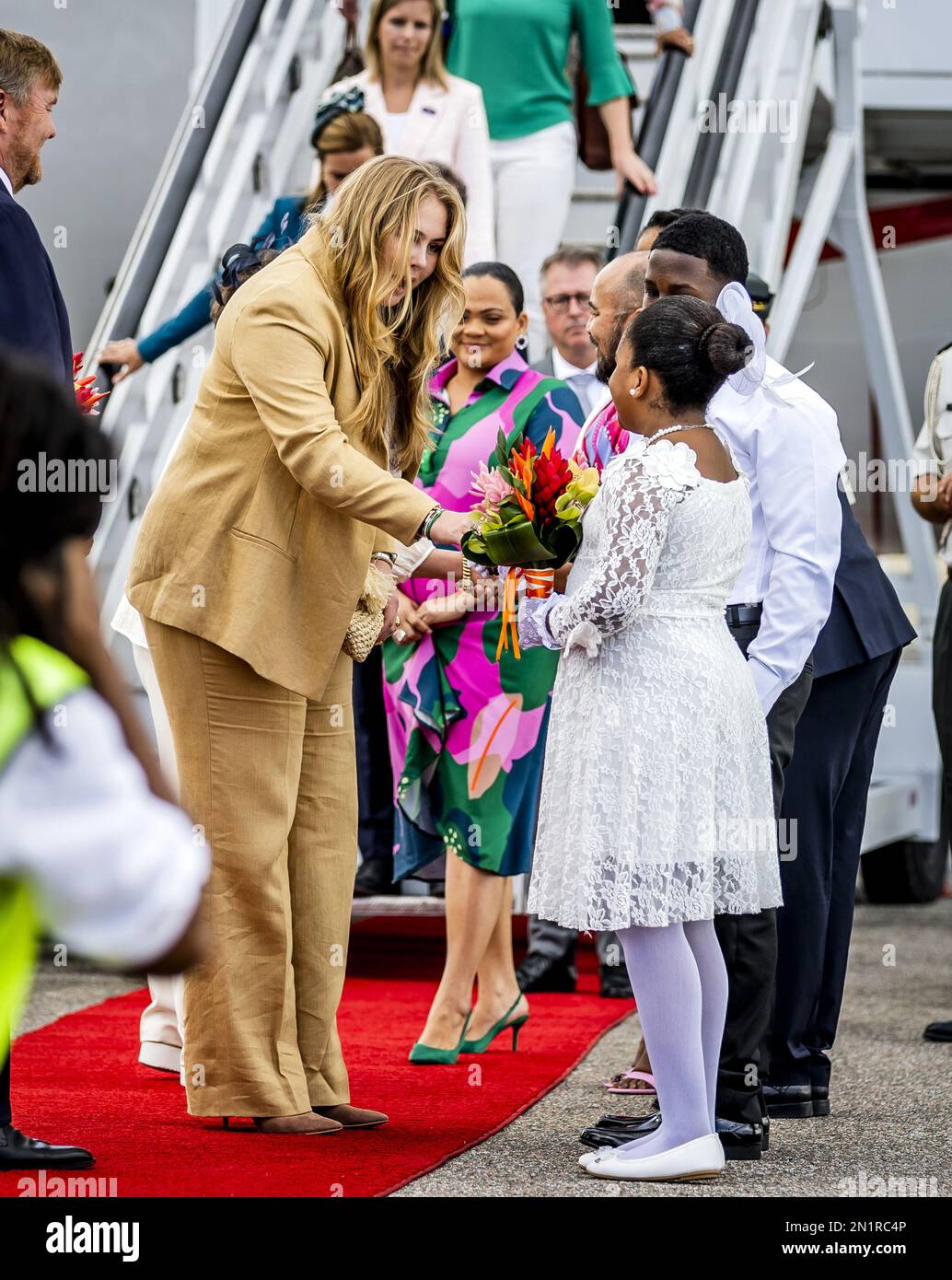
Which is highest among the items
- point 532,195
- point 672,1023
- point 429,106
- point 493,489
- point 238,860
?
point 429,106

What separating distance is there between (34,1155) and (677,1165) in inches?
44.2

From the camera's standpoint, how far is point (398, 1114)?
394cm

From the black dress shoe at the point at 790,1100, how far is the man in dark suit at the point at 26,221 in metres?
2.13

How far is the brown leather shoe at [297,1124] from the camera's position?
367 centimetres

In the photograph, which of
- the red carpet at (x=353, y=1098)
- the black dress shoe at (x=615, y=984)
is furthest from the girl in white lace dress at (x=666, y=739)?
the black dress shoe at (x=615, y=984)

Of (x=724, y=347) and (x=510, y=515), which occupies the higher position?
(x=724, y=347)

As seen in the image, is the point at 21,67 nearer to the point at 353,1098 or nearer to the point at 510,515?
the point at 510,515

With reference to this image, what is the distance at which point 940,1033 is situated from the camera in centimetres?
505

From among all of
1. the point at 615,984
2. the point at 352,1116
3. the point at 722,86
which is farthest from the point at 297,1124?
the point at 722,86

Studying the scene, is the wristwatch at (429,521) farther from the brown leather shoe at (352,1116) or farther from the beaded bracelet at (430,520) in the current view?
the brown leather shoe at (352,1116)

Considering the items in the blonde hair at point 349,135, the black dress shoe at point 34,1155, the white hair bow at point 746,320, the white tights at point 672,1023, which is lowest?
the black dress shoe at point 34,1155
